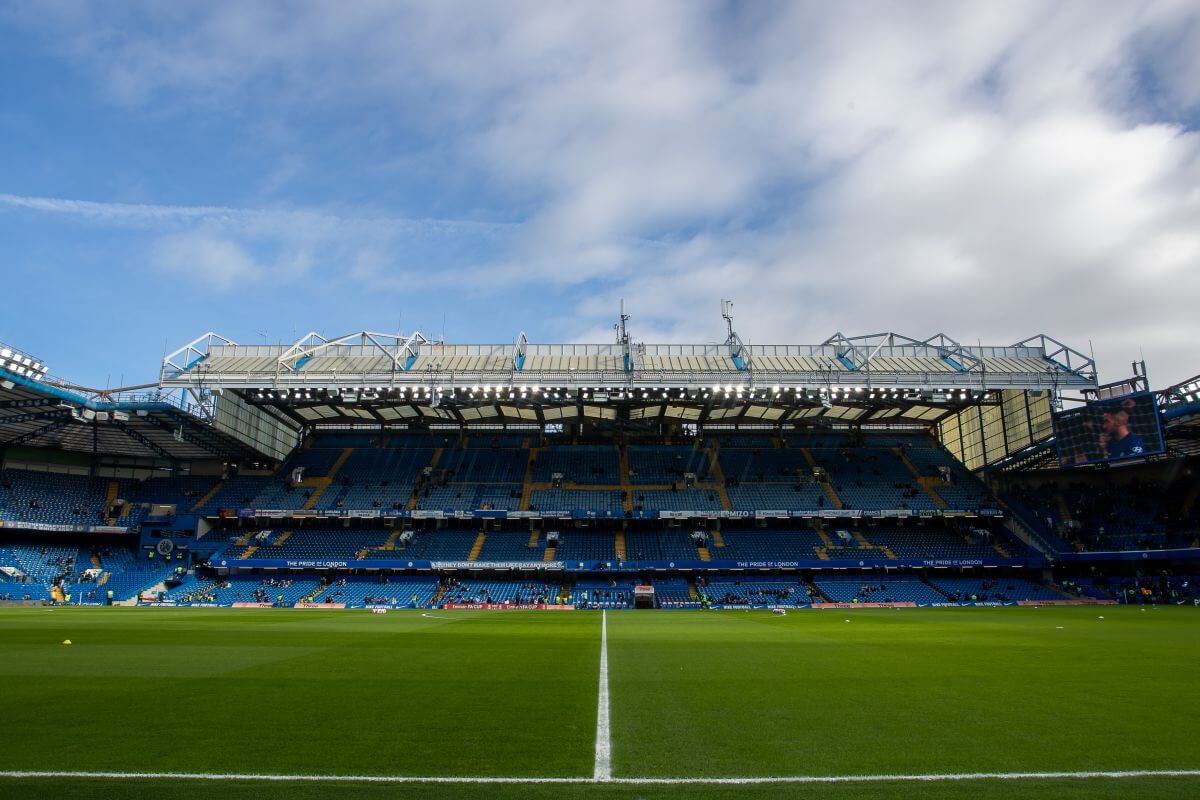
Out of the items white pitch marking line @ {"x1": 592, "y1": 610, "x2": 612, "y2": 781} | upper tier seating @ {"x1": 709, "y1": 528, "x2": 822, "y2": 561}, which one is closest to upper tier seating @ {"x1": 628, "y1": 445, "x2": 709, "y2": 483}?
upper tier seating @ {"x1": 709, "y1": 528, "x2": 822, "y2": 561}

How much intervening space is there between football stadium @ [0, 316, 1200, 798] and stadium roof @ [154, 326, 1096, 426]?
290mm

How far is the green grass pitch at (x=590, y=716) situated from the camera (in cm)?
657

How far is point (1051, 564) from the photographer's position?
164 feet

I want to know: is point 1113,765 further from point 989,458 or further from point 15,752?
point 989,458

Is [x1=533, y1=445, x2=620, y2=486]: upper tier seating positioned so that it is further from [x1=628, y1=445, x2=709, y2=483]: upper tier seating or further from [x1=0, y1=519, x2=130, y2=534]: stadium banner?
[x1=0, y1=519, x2=130, y2=534]: stadium banner

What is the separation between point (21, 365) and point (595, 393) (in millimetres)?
34538

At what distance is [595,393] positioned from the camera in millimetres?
51406

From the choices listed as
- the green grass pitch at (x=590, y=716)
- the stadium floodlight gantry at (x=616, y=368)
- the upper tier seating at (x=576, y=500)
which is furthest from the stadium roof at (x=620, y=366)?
the green grass pitch at (x=590, y=716)

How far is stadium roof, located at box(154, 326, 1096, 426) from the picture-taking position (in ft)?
159

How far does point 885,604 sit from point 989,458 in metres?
20.1

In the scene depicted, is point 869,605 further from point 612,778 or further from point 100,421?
point 100,421

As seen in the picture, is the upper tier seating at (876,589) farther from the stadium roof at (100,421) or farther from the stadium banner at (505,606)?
the stadium roof at (100,421)

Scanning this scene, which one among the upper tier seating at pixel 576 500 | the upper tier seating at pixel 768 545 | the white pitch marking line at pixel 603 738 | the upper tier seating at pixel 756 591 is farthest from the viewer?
the upper tier seating at pixel 576 500

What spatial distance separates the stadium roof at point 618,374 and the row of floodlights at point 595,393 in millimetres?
121
